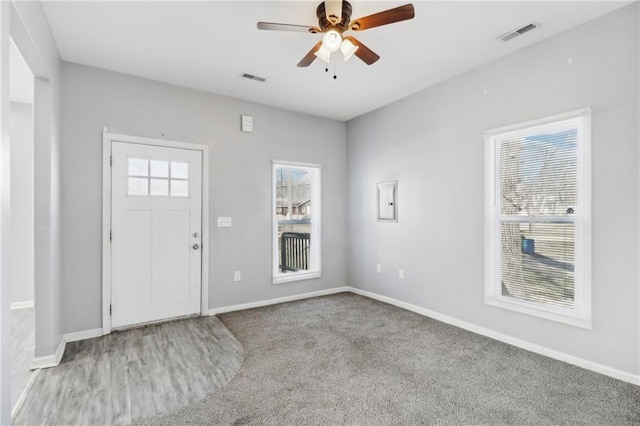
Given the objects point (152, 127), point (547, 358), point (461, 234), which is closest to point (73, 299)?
point (152, 127)

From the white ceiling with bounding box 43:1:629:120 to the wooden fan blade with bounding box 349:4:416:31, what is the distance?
0.31 meters

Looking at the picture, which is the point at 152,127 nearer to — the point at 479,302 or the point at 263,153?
the point at 263,153

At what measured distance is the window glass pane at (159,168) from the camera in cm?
371

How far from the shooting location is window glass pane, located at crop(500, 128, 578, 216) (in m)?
2.79

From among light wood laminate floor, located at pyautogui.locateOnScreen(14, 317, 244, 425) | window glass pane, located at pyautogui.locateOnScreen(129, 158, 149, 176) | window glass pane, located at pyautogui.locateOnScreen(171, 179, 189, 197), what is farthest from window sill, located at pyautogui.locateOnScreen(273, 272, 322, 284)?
window glass pane, located at pyautogui.locateOnScreen(129, 158, 149, 176)

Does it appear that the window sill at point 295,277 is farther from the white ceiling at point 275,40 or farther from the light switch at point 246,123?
the white ceiling at point 275,40

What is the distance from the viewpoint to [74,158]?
328cm

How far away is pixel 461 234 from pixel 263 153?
106 inches

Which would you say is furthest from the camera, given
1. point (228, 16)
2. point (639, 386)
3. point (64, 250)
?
point (64, 250)

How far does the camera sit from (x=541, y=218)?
117 inches

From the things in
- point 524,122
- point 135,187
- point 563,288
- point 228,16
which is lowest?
point 563,288

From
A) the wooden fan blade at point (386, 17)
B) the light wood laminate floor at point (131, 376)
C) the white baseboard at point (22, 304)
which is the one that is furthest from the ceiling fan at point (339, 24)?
the white baseboard at point (22, 304)

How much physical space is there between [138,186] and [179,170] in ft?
1.55

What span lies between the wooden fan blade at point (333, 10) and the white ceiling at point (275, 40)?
0.26 metres
